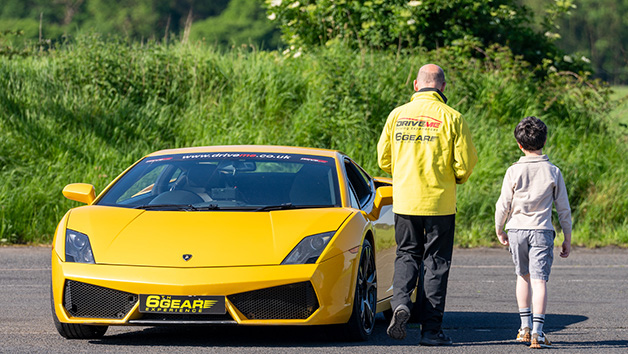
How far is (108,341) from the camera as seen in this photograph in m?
6.59

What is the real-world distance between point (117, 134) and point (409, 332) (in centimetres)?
1048

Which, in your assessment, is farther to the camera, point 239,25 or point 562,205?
point 239,25

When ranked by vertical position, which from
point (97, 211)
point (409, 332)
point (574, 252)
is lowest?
point (574, 252)

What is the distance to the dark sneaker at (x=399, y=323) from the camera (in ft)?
21.2

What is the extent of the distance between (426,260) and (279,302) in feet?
3.68

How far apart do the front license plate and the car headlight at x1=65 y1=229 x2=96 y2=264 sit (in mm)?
532

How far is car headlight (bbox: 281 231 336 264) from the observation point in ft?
20.6

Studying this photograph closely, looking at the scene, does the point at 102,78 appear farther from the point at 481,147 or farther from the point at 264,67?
the point at 481,147

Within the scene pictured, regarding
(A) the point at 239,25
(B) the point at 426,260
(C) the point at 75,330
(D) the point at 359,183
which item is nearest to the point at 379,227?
(D) the point at 359,183

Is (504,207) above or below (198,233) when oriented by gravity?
above

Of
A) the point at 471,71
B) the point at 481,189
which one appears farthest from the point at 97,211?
the point at 471,71

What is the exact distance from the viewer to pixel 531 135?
21.8 feet

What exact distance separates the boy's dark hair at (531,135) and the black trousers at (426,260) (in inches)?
26.9

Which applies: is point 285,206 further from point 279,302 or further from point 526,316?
point 526,316
